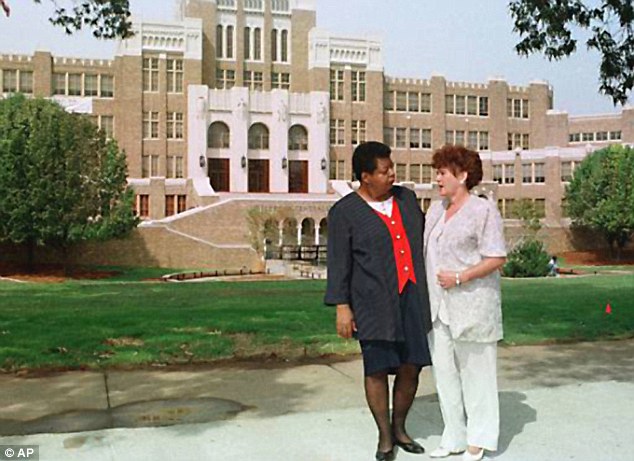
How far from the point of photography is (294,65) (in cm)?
6044

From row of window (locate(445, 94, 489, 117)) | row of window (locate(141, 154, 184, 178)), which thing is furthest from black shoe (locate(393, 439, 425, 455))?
row of window (locate(445, 94, 489, 117))

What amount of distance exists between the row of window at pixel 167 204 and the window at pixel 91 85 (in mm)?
9402

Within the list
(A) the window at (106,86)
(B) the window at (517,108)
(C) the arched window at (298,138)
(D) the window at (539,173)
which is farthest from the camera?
(B) the window at (517,108)

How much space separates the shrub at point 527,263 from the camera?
1218 inches

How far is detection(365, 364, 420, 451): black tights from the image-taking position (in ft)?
15.9

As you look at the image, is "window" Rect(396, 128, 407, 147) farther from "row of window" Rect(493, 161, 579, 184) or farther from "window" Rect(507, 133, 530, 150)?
"window" Rect(507, 133, 530, 150)

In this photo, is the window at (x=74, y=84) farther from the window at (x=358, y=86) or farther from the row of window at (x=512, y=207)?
the row of window at (x=512, y=207)


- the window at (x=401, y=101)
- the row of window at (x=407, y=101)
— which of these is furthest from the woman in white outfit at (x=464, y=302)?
the window at (x=401, y=101)

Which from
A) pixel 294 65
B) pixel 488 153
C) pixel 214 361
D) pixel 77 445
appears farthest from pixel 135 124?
pixel 77 445

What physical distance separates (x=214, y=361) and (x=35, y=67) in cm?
5157

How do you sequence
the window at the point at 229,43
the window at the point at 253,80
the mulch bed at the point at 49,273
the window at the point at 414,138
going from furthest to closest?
1. the window at the point at 414,138
2. the window at the point at 253,80
3. the window at the point at 229,43
4. the mulch bed at the point at 49,273

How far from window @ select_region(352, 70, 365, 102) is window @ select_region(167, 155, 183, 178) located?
14799mm

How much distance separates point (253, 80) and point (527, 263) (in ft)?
113

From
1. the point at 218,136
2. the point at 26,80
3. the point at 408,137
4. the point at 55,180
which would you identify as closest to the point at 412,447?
the point at 55,180
